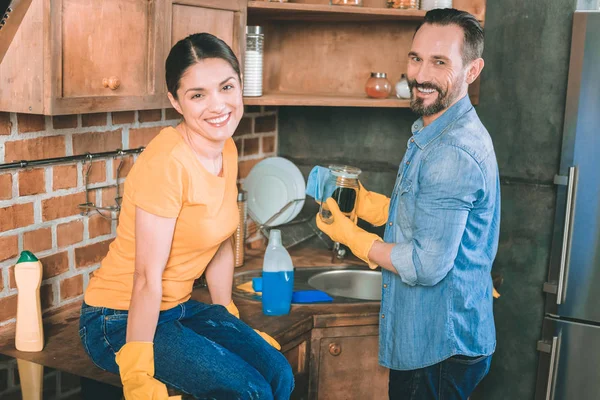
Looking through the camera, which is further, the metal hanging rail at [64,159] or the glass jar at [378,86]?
the glass jar at [378,86]

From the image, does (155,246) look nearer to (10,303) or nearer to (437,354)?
(10,303)

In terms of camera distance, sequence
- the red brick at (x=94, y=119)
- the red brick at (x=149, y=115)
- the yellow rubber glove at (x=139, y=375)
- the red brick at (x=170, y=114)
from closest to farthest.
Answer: the yellow rubber glove at (x=139, y=375)
the red brick at (x=94, y=119)
the red brick at (x=149, y=115)
the red brick at (x=170, y=114)

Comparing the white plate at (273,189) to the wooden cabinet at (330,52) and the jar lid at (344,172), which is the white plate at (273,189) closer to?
the wooden cabinet at (330,52)

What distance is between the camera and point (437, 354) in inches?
78.7

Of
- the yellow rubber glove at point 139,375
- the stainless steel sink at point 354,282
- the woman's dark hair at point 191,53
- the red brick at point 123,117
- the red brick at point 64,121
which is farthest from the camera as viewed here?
the stainless steel sink at point 354,282

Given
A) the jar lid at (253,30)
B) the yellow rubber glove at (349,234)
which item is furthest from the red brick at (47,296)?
the jar lid at (253,30)

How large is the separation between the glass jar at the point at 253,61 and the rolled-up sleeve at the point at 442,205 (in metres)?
0.85

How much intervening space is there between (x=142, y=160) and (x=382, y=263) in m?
0.72

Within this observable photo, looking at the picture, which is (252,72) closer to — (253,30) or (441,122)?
(253,30)

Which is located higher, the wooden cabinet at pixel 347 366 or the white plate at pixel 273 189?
the white plate at pixel 273 189

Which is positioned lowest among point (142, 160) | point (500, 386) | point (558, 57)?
point (500, 386)

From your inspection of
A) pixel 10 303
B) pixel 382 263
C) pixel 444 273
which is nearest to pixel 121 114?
pixel 10 303

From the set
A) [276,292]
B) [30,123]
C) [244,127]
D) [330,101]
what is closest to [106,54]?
[30,123]

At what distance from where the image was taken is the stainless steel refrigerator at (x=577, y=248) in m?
2.64
